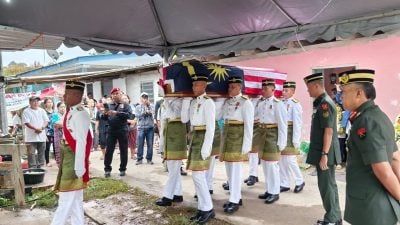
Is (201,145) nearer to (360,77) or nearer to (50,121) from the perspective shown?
(360,77)

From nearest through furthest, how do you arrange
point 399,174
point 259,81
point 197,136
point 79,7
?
point 399,174, point 79,7, point 197,136, point 259,81

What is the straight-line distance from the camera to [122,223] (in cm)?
537

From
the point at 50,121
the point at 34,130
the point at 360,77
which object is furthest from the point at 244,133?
the point at 50,121

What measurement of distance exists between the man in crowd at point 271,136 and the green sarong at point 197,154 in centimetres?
140

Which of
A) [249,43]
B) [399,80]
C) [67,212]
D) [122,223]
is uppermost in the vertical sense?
[249,43]

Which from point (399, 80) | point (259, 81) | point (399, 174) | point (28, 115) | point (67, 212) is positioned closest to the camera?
point (399, 174)

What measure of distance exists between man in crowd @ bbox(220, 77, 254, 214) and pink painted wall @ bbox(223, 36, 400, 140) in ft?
13.4

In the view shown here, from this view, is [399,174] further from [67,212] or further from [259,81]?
[259,81]

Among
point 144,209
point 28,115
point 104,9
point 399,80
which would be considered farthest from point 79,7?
point 399,80

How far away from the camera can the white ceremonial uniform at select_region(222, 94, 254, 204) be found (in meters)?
5.41

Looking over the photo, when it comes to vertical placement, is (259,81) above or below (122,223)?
above

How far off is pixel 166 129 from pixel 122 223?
150cm

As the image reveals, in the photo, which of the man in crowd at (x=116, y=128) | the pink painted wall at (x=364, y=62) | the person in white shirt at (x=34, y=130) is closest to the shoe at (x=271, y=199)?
the man in crowd at (x=116, y=128)

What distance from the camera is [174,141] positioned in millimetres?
5758
